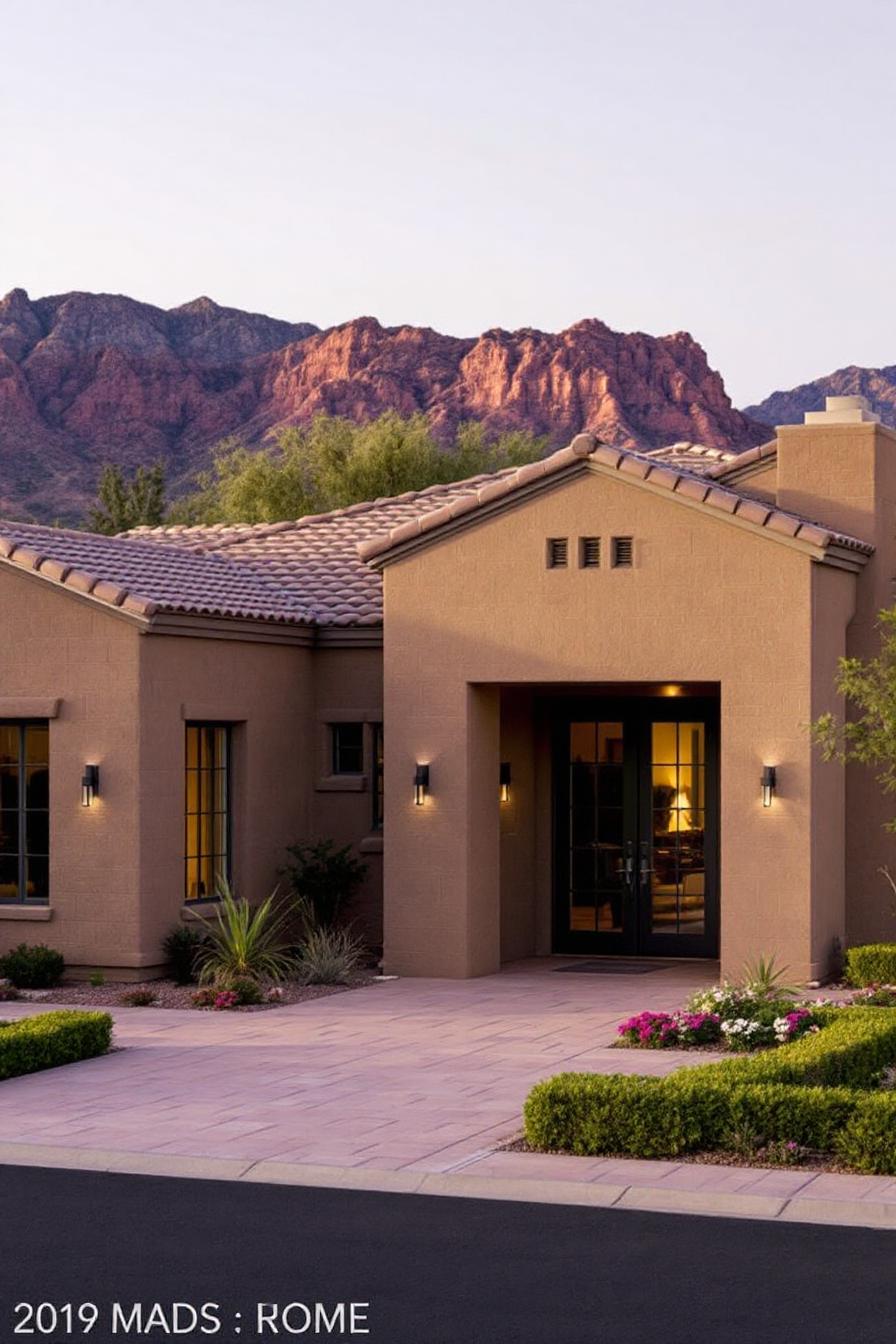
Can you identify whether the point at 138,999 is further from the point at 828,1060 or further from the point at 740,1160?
the point at 740,1160

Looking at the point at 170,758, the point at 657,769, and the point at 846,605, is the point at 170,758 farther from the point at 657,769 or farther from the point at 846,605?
the point at 846,605

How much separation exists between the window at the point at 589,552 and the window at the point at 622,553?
0.60ft

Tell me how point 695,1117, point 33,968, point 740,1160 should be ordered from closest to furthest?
point 740,1160, point 695,1117, point 33,968

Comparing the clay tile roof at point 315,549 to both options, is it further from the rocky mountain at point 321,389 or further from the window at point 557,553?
the rocky mountain at point 321,389

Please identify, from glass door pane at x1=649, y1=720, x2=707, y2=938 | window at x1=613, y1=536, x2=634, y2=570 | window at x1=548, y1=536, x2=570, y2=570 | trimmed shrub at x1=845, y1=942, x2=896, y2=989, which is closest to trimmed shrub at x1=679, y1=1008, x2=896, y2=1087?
trimmed shrub at x1=845, y1=942, x2=896, y2=989

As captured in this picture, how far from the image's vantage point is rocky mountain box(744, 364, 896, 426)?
3871 inches

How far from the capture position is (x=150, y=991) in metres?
17.4

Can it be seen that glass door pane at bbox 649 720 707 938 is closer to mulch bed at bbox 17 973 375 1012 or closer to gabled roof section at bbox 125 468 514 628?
gabled roof section at bbox 125 468 514 628

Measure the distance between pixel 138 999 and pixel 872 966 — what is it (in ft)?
21.5

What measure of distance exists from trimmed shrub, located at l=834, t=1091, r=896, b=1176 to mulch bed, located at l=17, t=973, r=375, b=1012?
7584 millimetres

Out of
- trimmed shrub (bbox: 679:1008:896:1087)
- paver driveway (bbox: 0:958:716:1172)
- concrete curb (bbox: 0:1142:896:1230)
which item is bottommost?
concrete curb (bbox: 0:1142:896:1230)

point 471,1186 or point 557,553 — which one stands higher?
point 557,553

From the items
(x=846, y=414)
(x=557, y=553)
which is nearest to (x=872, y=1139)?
(x=557, y=553)

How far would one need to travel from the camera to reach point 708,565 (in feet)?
59.8
